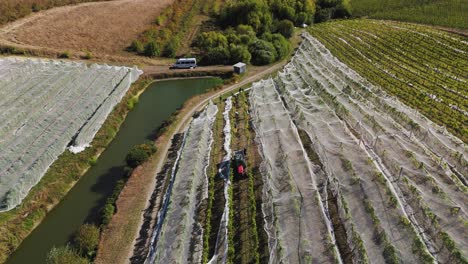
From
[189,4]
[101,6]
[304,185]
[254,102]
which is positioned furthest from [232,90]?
[101,6]

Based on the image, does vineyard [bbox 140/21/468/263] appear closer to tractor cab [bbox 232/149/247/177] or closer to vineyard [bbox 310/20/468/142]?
vineyard [bbox 310/20/468/142]

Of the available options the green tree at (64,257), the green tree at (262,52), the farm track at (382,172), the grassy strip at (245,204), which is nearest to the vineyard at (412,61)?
the farm track at (382,172)

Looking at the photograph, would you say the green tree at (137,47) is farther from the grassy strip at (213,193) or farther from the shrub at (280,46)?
the grassy strip at (213,193)

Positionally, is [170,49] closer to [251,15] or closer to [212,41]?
[212,41]

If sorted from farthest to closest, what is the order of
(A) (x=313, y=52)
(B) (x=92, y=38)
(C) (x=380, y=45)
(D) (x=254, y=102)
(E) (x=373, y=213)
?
(B) (x=92, y=38), (C) (x=380, y=45), (A) (x=313, y=52), (D) (x=254, y=102), (E) (x=373, y=213)

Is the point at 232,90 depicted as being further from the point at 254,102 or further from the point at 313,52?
the point at 313,52
